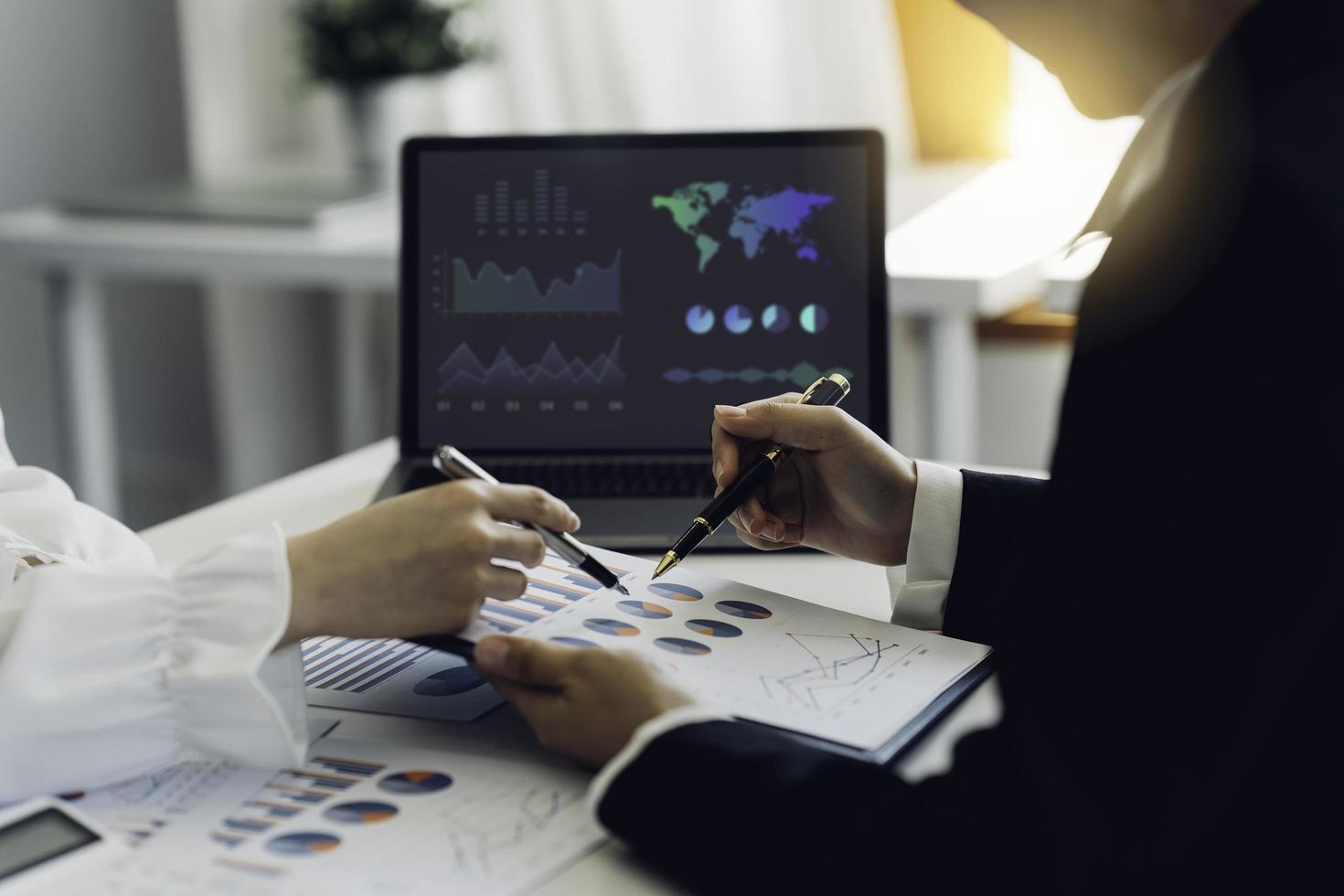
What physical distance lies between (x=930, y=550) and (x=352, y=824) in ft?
1.44

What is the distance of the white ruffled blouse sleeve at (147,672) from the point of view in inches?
27.3

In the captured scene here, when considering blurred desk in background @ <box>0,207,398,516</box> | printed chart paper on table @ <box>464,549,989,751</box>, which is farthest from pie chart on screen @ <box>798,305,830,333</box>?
blurred desk in background @ <box>0,207,398,516</box>

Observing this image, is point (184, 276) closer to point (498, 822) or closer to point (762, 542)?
point (762, 542)

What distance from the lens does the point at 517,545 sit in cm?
76

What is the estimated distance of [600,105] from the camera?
267 centimetres

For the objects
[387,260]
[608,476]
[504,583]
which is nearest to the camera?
[504,583]

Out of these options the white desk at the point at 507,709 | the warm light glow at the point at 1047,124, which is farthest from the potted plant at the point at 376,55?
the white desk at the point at 507,709

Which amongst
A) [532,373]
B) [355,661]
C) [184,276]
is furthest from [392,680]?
[184,276]

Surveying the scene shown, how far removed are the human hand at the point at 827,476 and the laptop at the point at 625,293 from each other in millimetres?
246

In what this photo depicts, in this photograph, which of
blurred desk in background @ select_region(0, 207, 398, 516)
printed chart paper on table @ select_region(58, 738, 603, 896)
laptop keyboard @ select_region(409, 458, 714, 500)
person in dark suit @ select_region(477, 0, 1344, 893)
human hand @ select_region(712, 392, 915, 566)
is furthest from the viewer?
blurred desk in background @ select_region(0, 207, 398, 516)

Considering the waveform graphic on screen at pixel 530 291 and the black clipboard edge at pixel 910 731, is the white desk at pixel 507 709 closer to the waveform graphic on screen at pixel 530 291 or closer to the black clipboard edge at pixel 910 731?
the black clipboard edge at pixel 910 731

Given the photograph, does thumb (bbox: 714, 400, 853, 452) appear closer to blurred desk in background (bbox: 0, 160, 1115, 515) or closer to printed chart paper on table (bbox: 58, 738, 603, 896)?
printed chart paper on table (bbox: 58, 738, 603, 896)

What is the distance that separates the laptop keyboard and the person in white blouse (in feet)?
1.47

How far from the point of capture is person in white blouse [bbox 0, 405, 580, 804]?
694 millimetres
